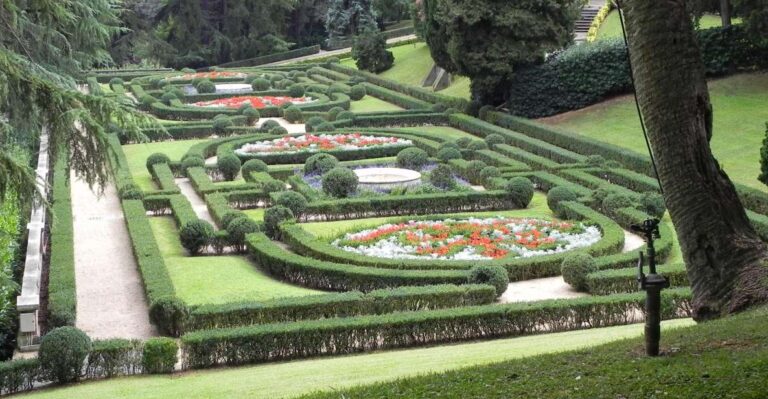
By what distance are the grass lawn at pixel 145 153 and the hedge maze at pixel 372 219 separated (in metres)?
0.29

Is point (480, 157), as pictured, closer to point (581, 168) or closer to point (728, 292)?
point (581, 168)

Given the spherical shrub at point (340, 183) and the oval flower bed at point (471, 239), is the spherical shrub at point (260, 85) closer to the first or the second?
the spherical shrub at point (340, 183)

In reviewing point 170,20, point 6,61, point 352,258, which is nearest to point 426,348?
point 352,258

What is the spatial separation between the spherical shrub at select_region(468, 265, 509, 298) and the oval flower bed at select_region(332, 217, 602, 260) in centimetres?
177

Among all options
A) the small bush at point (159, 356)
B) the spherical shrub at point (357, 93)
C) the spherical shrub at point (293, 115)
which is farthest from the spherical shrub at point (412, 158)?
the spherical shrub at point (357, 93)

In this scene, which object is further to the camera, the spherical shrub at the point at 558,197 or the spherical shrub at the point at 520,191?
the spherical shrub at the point at 520,191

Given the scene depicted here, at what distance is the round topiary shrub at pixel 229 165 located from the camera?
27500mm

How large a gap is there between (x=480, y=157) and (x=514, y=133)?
13.3ft

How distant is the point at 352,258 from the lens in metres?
18.1

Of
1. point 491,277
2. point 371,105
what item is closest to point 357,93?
point 371,105

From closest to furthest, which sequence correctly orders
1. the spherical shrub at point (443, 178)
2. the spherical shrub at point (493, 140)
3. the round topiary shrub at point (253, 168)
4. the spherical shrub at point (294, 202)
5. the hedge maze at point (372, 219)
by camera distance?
the hedge maze at point (372, 219), the spherical shrub at point (294, 202), the spherical shrub at point (443, 178), the round topiary shrub at point (253, 168), the spherical shrub at point (493, 140)

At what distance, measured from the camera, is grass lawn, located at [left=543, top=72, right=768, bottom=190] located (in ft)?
86.2

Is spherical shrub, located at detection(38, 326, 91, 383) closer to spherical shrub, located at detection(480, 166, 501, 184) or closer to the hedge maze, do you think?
the hedge maze

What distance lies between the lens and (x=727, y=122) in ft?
96.5
